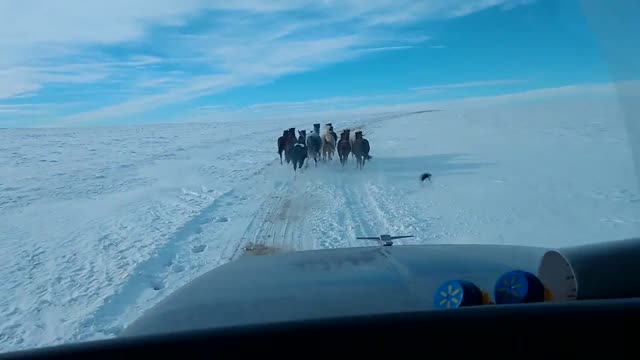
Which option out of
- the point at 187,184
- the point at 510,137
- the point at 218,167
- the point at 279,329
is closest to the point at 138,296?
the point at 279,329

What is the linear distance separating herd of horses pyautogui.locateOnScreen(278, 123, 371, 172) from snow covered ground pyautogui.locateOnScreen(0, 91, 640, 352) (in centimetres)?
48

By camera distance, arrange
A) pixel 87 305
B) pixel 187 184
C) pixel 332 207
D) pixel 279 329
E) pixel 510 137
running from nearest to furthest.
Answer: pixel 279 329
pixel 87 305
pixel 332 207
pixel 187 184
pixel 510 137

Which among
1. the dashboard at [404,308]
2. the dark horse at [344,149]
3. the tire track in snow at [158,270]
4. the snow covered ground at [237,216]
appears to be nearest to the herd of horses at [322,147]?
the dark horse at [344,149]

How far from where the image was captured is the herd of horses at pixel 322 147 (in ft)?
57.4

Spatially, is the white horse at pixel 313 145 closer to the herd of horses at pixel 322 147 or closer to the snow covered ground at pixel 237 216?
the herd of horses at pixel 322 147

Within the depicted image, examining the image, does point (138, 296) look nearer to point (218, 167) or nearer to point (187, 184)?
point (187, 184)

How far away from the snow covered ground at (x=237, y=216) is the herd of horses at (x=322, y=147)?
48cm

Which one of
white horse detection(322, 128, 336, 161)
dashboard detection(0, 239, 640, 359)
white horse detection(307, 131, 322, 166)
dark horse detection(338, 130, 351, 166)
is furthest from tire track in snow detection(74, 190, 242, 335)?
white horse detection(322, 128, 336, 161)

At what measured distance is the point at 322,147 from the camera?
19234 millimetres

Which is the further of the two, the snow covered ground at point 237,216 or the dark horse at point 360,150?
the dark horse at point 360,150

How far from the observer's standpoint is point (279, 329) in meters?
1.80

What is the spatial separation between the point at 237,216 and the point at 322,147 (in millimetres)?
9086

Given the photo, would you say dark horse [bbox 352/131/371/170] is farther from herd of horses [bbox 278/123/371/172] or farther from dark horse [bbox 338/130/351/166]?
dark horse [bbox 338/130/351/166]

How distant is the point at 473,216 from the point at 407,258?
6158 millimetres
